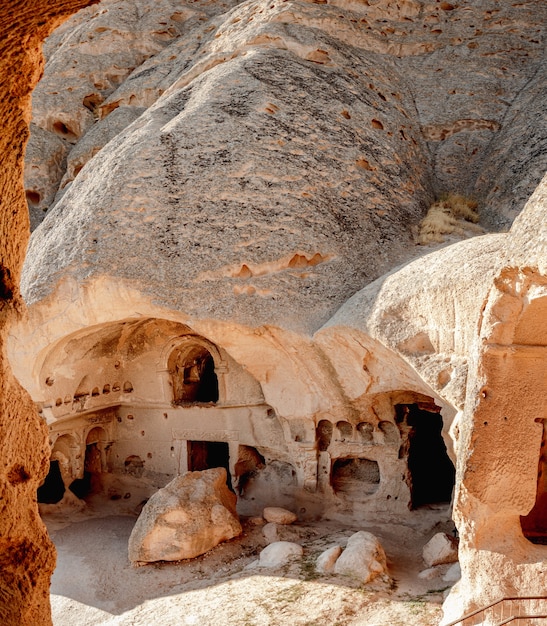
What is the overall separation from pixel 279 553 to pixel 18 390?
586 cm

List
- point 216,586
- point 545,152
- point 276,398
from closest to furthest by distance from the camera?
point 216,586
point 276,398
point 545,152

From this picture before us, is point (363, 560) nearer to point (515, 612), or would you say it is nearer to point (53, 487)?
point (515, 612)

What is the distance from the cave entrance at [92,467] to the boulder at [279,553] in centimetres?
436

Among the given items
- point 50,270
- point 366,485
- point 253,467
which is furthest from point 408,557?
point 50,270

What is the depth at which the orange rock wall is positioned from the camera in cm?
268

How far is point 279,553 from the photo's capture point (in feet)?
28.0

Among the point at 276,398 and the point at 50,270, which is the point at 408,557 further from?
the point at 50,270

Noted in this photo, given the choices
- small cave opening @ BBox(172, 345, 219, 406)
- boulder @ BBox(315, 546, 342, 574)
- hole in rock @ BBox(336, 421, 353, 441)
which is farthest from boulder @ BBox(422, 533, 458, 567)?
small cave opening @ BBox(172, 345, 219, 406)

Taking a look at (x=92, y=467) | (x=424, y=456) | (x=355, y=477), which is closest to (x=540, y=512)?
(x=355, y=477)

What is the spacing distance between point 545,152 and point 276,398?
5456 millimetres

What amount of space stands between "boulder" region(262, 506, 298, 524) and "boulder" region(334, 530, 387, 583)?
155 cm

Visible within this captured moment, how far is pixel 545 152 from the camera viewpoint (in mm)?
10617

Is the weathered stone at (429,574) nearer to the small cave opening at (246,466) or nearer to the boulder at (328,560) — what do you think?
the boulder at (328,560)

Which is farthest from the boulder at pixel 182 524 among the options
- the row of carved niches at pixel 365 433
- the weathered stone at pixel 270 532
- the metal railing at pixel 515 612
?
the metal railing at pixel 515 612
